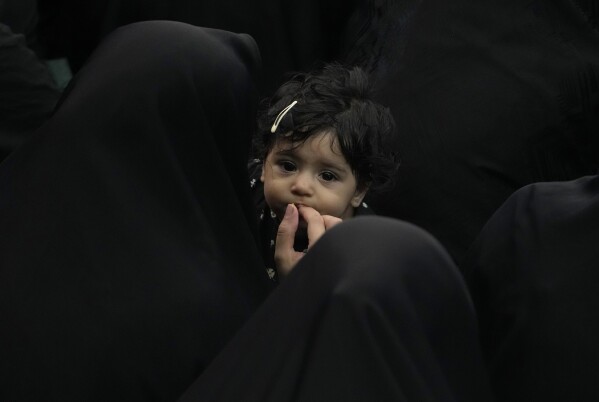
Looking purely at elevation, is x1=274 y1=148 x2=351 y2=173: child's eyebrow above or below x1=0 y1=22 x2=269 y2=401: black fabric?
below

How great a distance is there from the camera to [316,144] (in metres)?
1.47

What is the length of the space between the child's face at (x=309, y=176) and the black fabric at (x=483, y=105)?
0.25m

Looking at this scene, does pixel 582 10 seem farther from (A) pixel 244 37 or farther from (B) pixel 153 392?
(B) pixel 153 392

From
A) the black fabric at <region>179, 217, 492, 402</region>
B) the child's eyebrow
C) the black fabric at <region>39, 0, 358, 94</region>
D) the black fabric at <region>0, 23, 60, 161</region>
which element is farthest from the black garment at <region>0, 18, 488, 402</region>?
the black fabric at <region>39, 0, 358, 94</region>

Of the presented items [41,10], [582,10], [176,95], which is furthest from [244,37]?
[41,10]

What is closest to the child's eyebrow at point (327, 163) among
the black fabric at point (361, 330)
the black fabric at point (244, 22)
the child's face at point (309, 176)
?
the child's face at point (309, 176)

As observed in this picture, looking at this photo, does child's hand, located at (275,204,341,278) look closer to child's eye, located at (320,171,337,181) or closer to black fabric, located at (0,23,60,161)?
child's eye, located at (320,171,337,181)

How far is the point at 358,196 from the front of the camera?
155cm

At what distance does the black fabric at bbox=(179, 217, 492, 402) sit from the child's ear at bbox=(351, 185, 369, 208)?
2.03ft

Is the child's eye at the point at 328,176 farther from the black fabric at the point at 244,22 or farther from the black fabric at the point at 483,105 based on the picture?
the black fabric at the point at 244,22

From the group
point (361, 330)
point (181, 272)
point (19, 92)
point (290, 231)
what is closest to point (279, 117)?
point (290, 231)

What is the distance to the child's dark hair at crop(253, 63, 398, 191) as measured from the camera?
149cm

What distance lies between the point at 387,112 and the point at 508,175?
0.73ft

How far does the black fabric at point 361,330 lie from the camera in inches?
33.9
